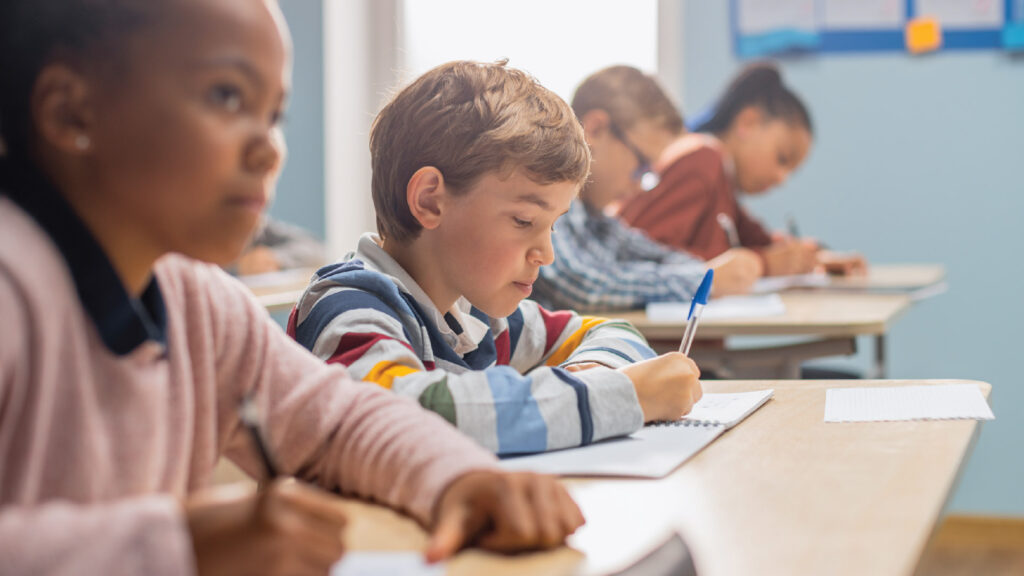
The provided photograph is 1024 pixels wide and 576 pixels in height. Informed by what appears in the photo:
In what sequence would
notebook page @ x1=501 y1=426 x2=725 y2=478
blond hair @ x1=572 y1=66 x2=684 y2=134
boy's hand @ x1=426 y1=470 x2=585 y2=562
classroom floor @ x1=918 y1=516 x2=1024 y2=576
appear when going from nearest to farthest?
boy's hand @ x1=426 y1=470 x2=585 y2=562, notebook page @ x1=501 y1=426 x2=725 y2=478, blond hair @ x1=572 y1=66 x2=684 y2=134, classroom floor @ x1=918 y1=516 x2=1024 y2=576

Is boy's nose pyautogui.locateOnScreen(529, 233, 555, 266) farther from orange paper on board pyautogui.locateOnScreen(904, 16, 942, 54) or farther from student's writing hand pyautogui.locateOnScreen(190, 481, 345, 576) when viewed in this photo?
orange paper on board pyautogui.locateOnScreen(904, 16, 942, 54)

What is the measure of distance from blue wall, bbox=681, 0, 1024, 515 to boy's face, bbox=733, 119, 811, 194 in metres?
0.60

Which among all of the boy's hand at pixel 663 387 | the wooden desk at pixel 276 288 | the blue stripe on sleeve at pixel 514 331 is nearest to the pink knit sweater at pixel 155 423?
the boy's hand at pixel 663 387

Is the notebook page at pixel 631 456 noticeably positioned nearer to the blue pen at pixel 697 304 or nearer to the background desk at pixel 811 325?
the blue pen at pixel 697 304

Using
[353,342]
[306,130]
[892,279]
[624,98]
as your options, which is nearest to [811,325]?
[624,98]

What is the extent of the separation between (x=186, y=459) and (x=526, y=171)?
532mm

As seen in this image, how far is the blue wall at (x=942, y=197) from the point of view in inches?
136

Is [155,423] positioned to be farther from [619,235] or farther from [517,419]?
[619,235]

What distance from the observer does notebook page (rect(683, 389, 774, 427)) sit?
921 mm

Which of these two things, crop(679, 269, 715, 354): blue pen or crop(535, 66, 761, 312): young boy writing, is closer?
crop(679, 269, 715, 354): blue pen

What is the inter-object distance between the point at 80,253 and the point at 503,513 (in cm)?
26

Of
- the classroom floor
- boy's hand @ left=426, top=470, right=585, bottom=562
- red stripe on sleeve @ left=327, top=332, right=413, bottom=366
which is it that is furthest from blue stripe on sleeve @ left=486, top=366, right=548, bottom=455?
the classroom floor

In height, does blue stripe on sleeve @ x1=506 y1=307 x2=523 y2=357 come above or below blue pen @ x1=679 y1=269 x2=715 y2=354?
below

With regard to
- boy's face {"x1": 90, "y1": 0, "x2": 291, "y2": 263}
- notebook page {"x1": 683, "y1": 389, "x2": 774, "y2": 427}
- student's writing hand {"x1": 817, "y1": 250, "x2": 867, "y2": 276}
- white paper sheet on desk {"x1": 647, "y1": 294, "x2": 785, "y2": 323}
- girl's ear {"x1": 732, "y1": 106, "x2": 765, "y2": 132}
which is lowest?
student's writing hand {"x1": 817, "y1": 250, "x2": 867, "y2": 276}
